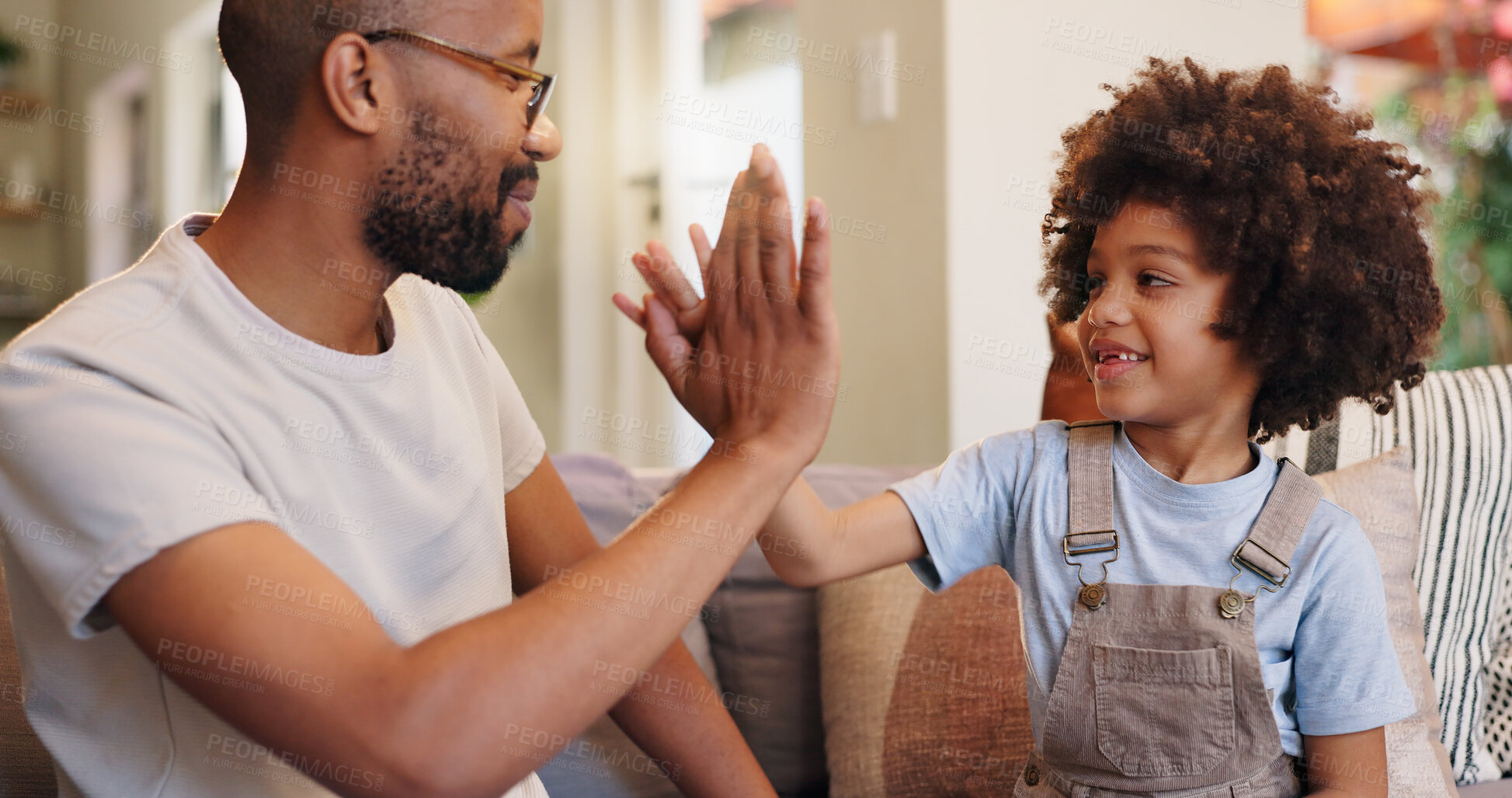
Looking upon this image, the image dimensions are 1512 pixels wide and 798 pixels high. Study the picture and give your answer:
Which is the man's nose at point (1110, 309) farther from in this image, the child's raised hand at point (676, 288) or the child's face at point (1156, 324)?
the child's raised hand at point (676, 288)

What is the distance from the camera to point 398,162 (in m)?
0.88

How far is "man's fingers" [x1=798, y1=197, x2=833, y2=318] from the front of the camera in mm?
725

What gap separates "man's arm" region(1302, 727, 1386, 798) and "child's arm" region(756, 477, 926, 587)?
42 centimetres

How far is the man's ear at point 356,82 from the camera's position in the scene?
84cm

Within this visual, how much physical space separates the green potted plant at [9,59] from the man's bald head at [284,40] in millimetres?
3953

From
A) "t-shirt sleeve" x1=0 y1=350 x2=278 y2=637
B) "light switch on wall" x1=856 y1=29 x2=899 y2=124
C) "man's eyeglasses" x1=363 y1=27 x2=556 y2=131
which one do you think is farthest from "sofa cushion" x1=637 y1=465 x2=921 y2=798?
"light switch on wall" x1=856 y1=29 x2=899 y2=124

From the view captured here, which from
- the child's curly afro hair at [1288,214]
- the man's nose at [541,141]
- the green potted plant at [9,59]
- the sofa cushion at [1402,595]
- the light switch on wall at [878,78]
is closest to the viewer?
the man's nose at [541,141]

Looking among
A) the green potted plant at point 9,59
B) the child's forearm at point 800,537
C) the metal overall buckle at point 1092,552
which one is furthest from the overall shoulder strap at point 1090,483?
the green potted plant at point 9,59

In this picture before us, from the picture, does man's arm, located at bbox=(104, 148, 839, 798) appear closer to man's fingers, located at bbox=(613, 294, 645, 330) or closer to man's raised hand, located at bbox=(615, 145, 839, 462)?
man's raised hand, located at bbox=(615, 145, 839, 462)

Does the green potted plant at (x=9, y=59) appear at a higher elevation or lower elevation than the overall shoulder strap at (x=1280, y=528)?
higher

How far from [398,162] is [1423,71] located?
416 cm

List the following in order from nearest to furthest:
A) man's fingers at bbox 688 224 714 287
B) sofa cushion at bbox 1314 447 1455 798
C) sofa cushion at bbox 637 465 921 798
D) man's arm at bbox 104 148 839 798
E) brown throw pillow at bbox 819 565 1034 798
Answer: man's arm at bbox 104 148 839 798
man's fingers at bbox 688 224 714 287
sofa cushion at bbox 1314 447 1455 798
brown throw pillow at bbox 819 565 1034 798
sofa cushion at bbox 637 465 921 798

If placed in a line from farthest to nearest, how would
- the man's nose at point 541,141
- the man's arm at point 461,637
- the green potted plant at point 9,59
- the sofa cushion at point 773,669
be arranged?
the green potted plant at point 9,59
the sofa cushion at point 773,669
the man's nose at point 541,141
the man's arm at point 461,637

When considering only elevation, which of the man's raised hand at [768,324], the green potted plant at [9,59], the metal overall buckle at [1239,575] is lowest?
the metal overall buckle at [1239,575]
